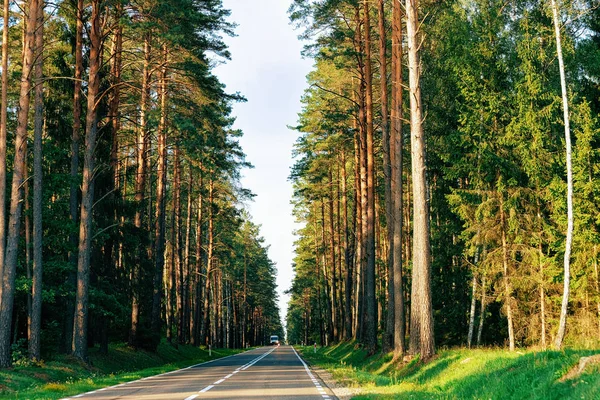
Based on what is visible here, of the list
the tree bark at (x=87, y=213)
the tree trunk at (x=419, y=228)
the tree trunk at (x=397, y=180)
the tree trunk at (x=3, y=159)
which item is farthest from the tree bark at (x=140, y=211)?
the tree trunk at (x=419, y=228)

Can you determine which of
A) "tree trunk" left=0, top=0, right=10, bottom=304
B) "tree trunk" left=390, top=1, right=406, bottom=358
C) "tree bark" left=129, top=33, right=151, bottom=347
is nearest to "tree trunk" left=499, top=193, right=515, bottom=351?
"tree trunk" left=390, top=1, right=406, bottom=358

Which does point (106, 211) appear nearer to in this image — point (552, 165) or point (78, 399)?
point (78, 399)

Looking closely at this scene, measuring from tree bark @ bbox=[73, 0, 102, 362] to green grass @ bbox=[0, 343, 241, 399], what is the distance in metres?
1.00

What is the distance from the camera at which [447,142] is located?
26.2 meters

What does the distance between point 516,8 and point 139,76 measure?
65.3ft

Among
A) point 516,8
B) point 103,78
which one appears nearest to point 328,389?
point 103,78

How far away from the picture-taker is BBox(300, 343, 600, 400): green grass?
8.72 metres

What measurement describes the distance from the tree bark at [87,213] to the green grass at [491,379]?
10.2m

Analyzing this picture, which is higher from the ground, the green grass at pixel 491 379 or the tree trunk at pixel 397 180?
the tree trunk at pixel 397 180

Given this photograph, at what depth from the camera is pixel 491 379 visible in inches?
442

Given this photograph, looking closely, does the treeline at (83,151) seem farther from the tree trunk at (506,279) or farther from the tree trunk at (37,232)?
the tree trunk at (506,279)

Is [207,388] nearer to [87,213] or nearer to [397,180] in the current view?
[87,213]

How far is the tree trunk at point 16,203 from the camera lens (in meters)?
17.5

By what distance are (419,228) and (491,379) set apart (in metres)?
5.88
